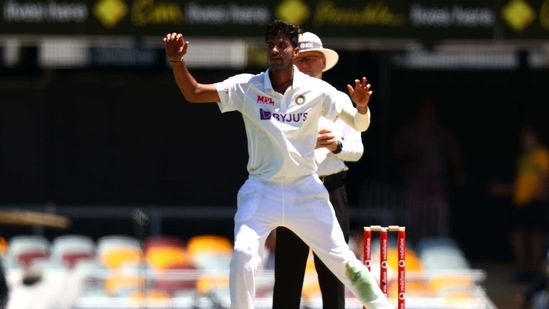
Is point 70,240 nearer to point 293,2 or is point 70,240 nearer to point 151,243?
point 151,243

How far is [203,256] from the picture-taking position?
41.6ft

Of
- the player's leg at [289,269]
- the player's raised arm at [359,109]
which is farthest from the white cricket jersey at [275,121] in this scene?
the player's leg at [289,269]

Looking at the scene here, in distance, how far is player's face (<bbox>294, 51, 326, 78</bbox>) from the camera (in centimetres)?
861

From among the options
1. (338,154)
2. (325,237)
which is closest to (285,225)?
(325,237)

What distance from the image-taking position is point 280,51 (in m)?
7.72

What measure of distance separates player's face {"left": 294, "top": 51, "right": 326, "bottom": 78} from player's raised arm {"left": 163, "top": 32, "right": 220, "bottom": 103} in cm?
102

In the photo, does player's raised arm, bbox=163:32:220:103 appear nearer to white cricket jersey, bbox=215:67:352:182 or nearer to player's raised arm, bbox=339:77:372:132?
white cricket jersey, bbox=215:67:352:182

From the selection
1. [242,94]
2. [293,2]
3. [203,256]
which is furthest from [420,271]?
[242,94]

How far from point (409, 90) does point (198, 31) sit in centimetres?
526

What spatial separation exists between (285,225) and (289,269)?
69 centimetres

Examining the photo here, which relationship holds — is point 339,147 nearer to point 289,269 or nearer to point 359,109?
point 359,109

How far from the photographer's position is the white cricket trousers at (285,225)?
7.60 m

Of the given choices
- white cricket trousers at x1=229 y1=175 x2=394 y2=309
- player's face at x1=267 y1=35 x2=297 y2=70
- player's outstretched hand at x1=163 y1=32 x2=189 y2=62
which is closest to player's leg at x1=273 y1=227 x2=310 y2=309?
white cricket trousers at x1=229 y1=175 x2=394 y2=309

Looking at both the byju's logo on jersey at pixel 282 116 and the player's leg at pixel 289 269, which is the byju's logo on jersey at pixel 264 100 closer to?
the byju's logo on jersey at pixel 282 116
